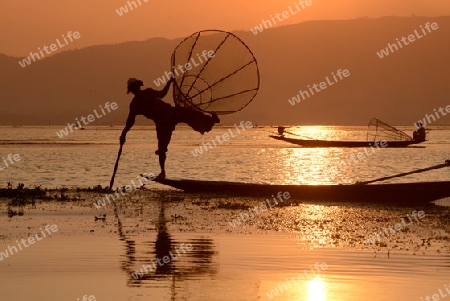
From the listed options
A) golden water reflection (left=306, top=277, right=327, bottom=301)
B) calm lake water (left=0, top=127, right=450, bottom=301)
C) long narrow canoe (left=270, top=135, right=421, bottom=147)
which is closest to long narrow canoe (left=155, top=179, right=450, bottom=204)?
calm lake water (left=0, top=127, right=450, bottom=301)

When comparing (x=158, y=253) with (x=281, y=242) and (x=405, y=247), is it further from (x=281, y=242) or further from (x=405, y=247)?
(x=405, y=247)

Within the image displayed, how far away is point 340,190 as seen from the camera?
1056 inches

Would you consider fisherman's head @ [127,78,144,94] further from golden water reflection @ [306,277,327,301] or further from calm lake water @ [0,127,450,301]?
golden water reflection @ [306,277,327,301]

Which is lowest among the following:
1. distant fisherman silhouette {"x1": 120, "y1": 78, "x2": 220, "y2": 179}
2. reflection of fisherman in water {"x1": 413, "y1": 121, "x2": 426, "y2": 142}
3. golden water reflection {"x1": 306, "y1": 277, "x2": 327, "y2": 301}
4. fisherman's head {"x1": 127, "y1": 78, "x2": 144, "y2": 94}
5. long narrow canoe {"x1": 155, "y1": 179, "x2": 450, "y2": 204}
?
golden water reflection {"x1": 306, "y1": 277, "x2": 327, "y2": 301}

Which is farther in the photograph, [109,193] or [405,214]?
[109,193]

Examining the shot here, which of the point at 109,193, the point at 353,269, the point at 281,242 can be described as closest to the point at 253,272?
the point at 353,269

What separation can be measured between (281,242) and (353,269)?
3.43 meters

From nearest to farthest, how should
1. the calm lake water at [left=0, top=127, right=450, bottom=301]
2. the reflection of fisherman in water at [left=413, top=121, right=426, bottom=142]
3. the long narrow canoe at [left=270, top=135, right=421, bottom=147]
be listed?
the calm lake water at [left=0, top=127, right=450, bottom=301] → the reflection of fisherman in water at [left=413, top=121, right=426, bottom=142] → the long narrow canoe at [left=270, top=135, right=421, bottom=147]

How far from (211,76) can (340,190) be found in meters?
4.90

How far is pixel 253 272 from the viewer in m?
14.0

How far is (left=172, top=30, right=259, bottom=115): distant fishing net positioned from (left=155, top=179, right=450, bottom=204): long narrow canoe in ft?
8.82

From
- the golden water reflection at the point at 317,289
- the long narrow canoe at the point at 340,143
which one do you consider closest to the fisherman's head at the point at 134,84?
the golden water reflection at the point at 317,289

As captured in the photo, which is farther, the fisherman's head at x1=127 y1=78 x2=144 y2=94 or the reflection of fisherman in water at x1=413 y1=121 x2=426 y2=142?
the reflection of fisherman in water at x1=413 y1=121 x2=426 y2=142

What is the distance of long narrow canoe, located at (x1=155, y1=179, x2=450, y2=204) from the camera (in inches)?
1024
